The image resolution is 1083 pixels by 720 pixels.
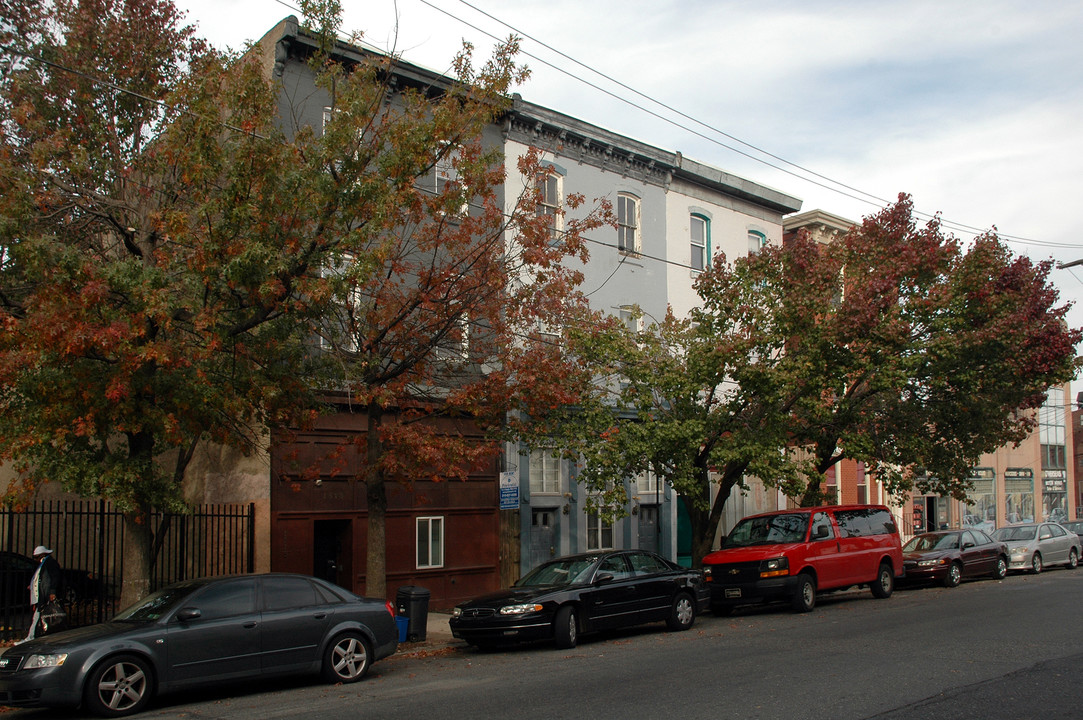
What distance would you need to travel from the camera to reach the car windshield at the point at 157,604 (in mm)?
10180

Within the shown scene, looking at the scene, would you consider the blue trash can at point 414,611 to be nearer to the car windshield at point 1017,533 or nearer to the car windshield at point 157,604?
the car windshield at point 157,604

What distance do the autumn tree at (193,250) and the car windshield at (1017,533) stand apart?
62.6 ft

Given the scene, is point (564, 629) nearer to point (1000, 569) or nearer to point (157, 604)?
point (157, 604)

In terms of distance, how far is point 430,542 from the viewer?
64.2 ft

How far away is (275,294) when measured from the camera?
11.8m

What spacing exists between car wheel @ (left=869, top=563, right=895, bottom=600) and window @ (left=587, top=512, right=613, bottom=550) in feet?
21.1

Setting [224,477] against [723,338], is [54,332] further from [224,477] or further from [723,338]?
[723,338]

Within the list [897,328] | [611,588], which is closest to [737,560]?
[611,588]

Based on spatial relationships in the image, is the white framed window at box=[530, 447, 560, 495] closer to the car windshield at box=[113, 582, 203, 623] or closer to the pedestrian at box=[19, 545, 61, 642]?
the pedestrian at box=[19, 545, 61, 642]

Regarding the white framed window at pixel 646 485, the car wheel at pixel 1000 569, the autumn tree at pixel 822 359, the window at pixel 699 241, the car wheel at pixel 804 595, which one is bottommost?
the car wheel at pixel 1000 569

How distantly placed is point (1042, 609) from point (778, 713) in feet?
32.4

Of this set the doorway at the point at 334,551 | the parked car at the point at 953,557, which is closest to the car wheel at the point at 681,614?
the doorway at the point at 334,551

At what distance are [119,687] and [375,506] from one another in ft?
18.3

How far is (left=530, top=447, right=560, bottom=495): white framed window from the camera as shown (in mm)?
21969
